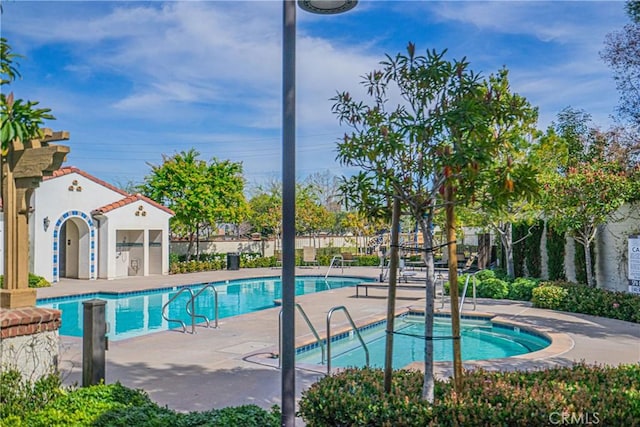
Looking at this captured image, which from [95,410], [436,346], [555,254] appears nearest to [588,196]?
[555,254]

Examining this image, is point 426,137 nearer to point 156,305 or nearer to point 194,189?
point 156,305

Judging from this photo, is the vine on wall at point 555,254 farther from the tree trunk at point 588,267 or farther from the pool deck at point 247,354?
the pool deck at point 247,354

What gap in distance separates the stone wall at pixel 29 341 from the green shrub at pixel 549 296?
35.1 ft

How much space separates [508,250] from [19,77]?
1396 cm

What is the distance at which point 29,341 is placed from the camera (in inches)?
204

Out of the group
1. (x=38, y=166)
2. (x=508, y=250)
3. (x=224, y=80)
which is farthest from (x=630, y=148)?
(x=38, y=166)

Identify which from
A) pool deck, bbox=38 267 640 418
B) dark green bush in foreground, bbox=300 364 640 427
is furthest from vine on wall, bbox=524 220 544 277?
dark green bush in foreground, bbox=300 364 640 427

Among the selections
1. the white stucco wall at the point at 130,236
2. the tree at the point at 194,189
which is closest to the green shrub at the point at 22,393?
the white stucco wall at the point at 130,236

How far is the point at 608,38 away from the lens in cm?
1202

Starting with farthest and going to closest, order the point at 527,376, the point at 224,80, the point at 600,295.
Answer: the point at 224,80, the point at 600,295, the point at 527,376

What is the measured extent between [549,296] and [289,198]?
10.4 meters

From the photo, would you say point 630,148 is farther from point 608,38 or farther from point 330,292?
point 330,292

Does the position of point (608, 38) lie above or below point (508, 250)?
above

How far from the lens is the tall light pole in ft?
12.6
